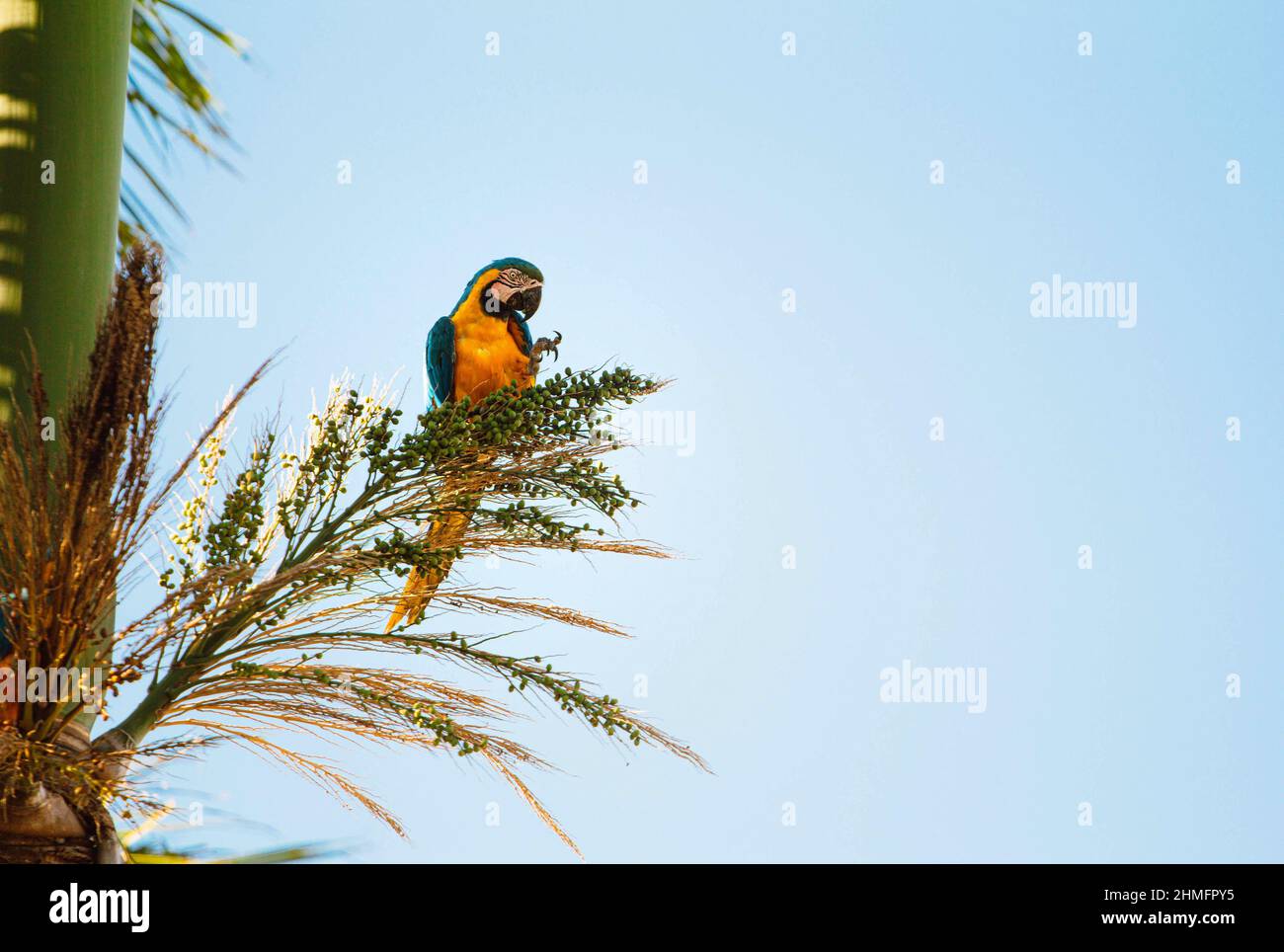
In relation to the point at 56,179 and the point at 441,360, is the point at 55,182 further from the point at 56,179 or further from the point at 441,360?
the point at 441,360

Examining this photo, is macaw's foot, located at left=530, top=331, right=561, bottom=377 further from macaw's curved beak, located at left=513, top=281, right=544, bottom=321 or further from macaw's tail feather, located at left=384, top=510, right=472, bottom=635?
macaw's tail feather, located at left=384, top=510, right=472, bottom=635

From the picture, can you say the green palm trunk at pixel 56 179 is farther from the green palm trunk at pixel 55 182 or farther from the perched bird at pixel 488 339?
the perched bird at pixel 488 339

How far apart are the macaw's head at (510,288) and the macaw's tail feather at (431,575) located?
A: 2.46ft

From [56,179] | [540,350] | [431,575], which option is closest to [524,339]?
[540,350]

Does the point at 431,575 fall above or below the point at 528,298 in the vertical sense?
below

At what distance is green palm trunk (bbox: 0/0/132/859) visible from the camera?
7.00 ft

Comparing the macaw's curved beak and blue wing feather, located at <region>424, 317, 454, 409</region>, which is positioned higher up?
the macaw's curved beak

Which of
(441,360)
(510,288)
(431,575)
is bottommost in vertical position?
(431,575)

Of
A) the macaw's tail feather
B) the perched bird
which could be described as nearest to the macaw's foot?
the perched bird

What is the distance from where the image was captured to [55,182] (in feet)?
7.22

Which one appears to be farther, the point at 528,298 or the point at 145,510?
the point at 528,298

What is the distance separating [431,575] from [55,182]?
36.2 inches
